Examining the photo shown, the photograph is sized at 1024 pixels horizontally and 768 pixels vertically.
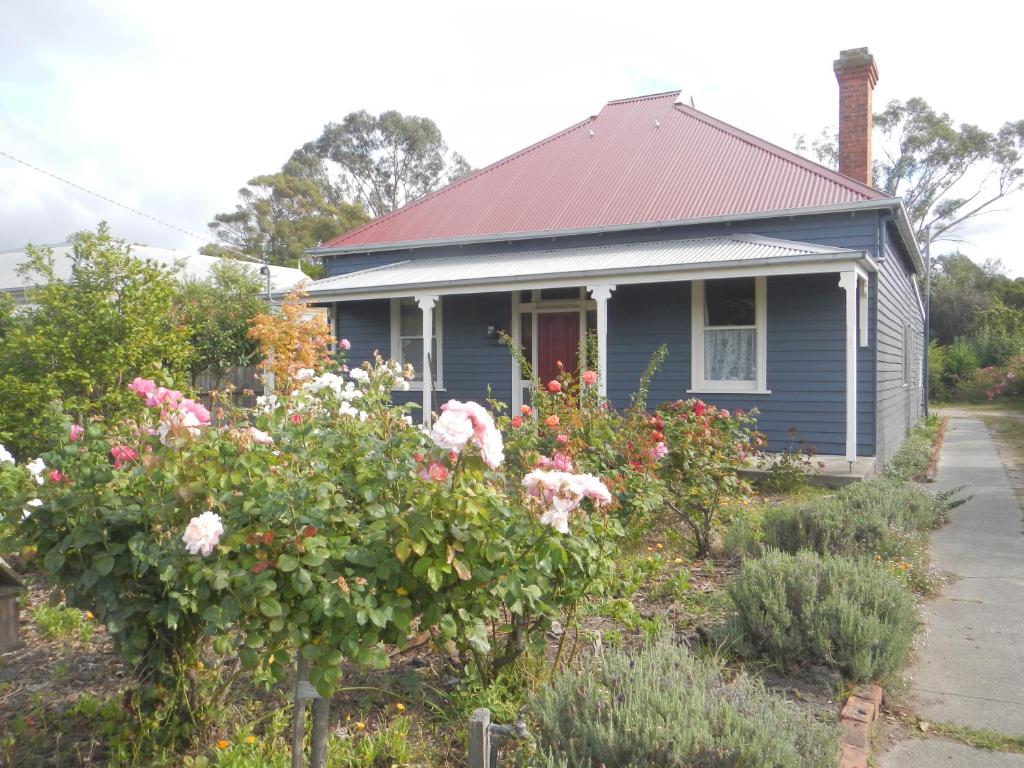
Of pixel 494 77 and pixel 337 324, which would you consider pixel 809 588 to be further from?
pixel 337 324

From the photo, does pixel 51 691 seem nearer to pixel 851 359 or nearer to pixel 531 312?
pixel 851 359

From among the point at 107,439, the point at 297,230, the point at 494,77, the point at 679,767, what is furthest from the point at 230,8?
the point at 297,230

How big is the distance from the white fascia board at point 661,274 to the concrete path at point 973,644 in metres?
3.12

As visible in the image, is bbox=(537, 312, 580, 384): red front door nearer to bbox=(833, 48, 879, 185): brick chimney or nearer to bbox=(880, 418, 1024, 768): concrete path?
bbox=(833, 48, 879, 185): brick chimney

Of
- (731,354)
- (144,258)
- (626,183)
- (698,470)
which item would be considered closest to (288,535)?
(698,470)

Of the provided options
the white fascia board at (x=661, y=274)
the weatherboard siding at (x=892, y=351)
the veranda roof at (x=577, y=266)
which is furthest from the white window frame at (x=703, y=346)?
the weatherboard siding at (x=892, y=351)

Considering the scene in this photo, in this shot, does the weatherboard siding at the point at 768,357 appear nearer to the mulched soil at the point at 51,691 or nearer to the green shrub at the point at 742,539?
the green shrub at the point at 742,539

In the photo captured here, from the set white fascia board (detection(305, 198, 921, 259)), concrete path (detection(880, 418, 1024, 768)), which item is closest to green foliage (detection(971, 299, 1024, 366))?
white fascia board (detection(305, 198, 921, 259))

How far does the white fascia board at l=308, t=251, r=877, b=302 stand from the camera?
933 cm

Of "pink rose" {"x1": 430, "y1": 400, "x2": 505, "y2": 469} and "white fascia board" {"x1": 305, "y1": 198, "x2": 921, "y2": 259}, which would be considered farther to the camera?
"white fascia board" {"x1": 305, "y1": 198, "x2": 921, "y2": 259}

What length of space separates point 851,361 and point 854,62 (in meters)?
6.35

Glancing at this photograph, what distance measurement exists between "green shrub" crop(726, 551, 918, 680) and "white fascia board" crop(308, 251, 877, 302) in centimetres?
595

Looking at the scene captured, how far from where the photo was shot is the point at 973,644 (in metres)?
4.43

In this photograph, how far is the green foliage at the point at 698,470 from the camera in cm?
570
